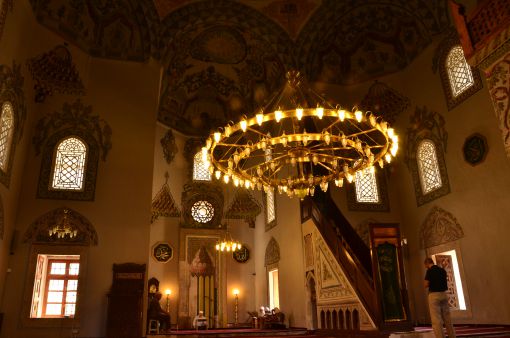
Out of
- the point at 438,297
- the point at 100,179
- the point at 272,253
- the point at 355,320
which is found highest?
the point at 100,179

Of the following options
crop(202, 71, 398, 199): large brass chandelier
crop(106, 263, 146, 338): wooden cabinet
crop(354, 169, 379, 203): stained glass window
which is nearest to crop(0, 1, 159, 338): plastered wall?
crop(106, 263, 146, 338): wooden cabinet

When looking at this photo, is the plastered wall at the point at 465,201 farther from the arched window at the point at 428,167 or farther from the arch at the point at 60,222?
the arch at the point at 60,222

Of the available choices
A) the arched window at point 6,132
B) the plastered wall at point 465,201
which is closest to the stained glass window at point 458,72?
the plastered wall at point 465,201

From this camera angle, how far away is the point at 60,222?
8.80 m

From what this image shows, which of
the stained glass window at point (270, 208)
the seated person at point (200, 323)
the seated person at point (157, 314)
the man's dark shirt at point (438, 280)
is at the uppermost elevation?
the stained glass window at point (270, 208)

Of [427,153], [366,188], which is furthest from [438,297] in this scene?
[366,188]

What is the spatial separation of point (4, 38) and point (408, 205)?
34.0 feet

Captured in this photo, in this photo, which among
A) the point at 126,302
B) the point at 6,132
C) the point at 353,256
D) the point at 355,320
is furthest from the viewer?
the point at 126,302

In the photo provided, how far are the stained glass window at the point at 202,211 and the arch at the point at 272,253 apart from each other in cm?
273

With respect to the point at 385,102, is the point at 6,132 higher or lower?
lower

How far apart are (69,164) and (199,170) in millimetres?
5849

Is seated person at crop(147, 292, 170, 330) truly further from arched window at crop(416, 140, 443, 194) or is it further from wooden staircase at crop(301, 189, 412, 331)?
arched window at crop(416, 140, 443, 194)

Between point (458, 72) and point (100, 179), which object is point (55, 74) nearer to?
point (100, 179)

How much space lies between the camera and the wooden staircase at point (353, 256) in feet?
20.5
